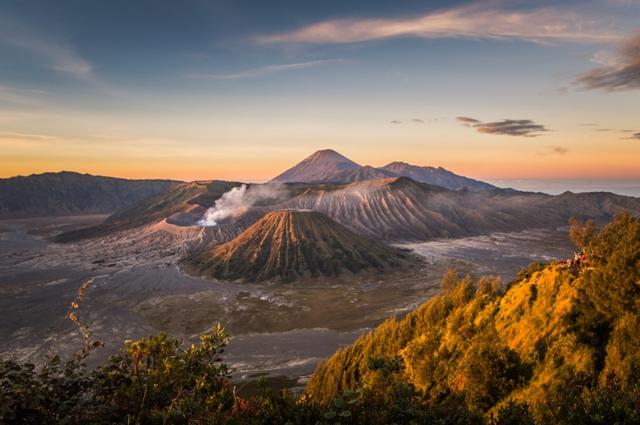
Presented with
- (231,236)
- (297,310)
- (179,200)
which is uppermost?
(179,200)

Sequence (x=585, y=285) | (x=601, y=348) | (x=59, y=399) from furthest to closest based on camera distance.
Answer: (x=585, y=285), (x=601, y=348), (x=59, y=399)

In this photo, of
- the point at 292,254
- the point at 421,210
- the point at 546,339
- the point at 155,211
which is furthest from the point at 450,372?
the point at 155,211

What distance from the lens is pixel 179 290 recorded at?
75.8 metres

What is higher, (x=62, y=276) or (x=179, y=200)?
(x=179, y=200)

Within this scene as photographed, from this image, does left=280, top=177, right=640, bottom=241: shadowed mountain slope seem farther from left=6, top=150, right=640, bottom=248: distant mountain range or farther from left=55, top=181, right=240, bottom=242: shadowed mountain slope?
left=55, top=181, right=240, bottom=242: shadowed mountain slope

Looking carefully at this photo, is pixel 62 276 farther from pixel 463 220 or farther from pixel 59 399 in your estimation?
pixel 463 220

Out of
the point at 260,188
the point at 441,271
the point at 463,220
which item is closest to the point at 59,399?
the point at 441,271

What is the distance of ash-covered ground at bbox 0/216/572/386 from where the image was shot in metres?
48.8

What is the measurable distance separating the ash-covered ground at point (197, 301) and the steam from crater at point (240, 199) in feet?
76.4

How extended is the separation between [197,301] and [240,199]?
11317cm

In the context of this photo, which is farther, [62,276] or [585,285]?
[62,276]

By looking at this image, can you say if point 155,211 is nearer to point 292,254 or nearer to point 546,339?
point 292,254

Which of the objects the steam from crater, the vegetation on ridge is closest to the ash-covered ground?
the vegetation on ridge

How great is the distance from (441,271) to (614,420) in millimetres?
86417
